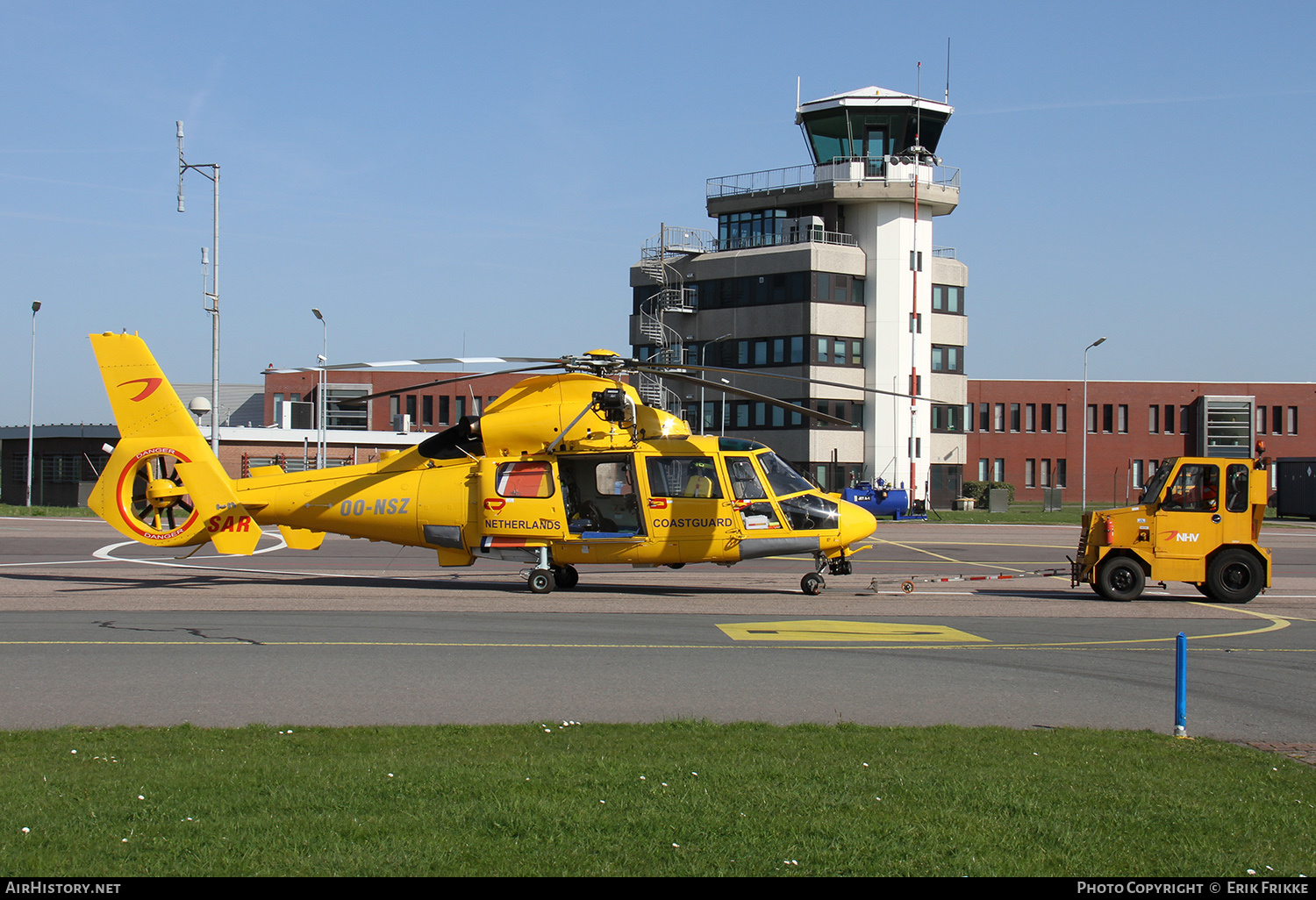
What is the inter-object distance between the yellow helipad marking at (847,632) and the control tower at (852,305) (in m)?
43.3

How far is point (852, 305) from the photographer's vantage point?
A: 60.0 meters

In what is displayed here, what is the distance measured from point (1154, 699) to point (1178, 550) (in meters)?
9.23

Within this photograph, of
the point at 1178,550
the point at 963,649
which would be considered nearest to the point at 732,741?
the point at 963,649

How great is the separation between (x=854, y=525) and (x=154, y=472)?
41.7 ft

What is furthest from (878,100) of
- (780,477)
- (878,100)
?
(780,477)

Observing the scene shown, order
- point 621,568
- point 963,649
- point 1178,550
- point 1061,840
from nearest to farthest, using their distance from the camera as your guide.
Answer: point 1061,840, point 963,649, point 1178,550, point 621,568

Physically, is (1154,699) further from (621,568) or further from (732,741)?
(621,568)

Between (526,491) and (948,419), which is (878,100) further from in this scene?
(526,491)

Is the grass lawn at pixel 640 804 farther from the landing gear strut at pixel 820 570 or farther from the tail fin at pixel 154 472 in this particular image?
the tail fin at pixel 154 472

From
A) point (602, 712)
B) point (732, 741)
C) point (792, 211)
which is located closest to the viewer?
point (732, 741)

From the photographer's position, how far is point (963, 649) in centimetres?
1260

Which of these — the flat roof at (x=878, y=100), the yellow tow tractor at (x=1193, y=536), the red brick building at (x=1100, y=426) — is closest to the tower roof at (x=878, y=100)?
the flat roof at (x=878, y=100)

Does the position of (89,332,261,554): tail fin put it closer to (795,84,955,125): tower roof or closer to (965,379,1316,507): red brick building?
(795,84,955,125): tower roof

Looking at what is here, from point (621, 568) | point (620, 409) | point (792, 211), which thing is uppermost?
point (792, 211)
